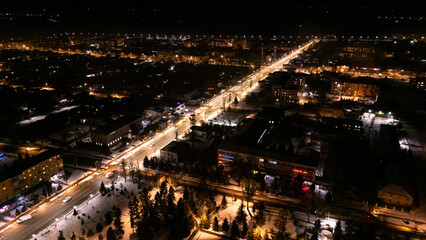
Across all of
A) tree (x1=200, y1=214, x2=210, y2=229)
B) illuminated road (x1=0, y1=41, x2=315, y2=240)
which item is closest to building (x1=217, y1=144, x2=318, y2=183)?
tree (x1=200, y1=214, x2=210, y2=229)

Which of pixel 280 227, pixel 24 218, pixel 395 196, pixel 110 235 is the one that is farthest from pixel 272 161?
pixel 24 218

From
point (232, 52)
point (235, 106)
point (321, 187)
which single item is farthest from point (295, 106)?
point (232, 52)

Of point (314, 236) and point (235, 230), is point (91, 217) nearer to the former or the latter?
point (235, 230)

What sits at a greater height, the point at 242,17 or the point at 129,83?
the point at 242,17

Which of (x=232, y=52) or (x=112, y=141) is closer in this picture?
(x=112, y=141)

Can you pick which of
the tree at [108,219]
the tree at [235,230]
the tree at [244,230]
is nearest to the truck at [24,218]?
the tree at [108,219]

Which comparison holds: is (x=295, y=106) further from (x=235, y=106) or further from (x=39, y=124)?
(x=39, y=124)
